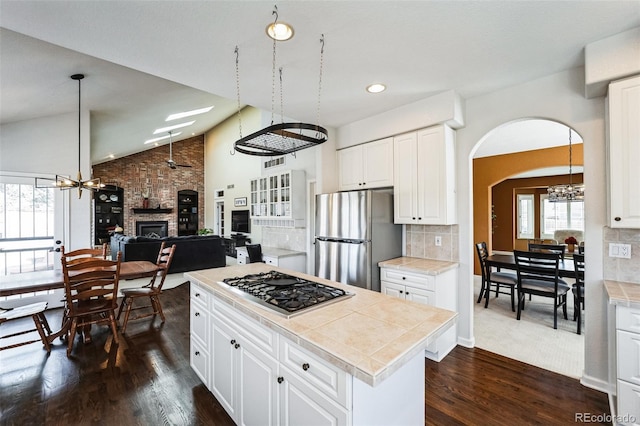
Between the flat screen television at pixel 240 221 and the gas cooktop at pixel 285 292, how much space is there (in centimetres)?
621

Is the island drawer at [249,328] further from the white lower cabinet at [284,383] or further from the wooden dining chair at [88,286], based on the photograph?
the wooden dining chair at [88,286]

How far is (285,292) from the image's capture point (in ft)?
6.09

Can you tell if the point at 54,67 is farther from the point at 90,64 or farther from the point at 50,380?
the point at 50,380

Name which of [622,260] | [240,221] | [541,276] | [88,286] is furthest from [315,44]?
[240,221]

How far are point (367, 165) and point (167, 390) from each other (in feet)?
10.2

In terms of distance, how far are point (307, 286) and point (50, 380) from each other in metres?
2.41

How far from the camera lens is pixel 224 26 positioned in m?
1.80

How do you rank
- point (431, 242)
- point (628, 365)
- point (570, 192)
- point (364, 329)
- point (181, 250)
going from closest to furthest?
point (364, 329) < point (628, 365) < point (431, 242) < point (570, 192) < point (181, 250)

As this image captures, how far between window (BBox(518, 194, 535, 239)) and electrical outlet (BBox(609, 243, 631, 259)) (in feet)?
26.8

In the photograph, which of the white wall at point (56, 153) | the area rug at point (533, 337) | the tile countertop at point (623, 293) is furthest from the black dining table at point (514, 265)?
the white wall at point (56, 153)

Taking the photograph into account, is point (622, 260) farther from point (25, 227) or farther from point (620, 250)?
point (25, 227)

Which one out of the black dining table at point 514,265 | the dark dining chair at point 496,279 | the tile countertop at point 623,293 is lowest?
the dark dining chair at point 496,279

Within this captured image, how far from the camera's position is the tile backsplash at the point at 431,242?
3.12 meters

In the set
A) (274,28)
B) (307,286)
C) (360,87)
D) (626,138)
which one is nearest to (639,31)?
(626,138)
